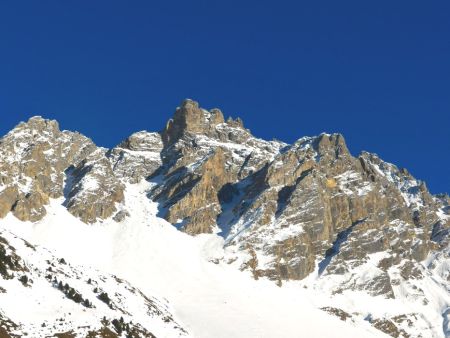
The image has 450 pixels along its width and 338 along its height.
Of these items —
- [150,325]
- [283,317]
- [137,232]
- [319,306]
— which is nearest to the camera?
[150,325]

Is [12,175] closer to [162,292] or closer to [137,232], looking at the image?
[137,232]

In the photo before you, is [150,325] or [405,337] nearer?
[150,325]

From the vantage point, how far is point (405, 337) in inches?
7210

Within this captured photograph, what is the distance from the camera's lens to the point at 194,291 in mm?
159250

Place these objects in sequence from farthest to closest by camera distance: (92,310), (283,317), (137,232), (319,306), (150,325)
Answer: (137,232)
(319,306)
(283,317)
(150,325)
(92,310)

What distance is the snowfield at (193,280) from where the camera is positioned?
144 m

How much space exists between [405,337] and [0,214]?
370ft

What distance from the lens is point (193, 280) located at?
167125mm

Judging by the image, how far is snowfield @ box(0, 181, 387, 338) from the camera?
5689 inches

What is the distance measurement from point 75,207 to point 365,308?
3426 inches

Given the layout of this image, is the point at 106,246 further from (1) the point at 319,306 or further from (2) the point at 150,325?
(2) the point at 150,325

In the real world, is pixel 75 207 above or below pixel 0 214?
above

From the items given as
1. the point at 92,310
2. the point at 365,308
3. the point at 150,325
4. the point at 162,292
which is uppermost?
the point at 365,308

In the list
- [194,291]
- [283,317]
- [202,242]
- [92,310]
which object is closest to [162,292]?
[194,291]
